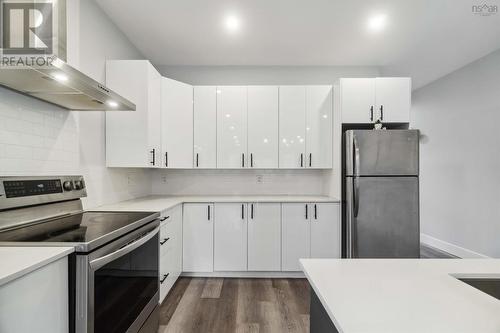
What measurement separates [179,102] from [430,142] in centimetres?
429

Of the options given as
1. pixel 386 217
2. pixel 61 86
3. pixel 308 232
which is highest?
pixel 61 86

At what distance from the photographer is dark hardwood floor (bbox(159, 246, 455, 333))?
204 cm

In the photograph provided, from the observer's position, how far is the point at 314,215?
2.91m

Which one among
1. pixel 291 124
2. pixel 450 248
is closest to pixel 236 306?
pixel 291 124

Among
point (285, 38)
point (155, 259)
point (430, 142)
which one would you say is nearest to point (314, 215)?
point (155, 259)

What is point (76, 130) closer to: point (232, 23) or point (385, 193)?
point (232, 23)

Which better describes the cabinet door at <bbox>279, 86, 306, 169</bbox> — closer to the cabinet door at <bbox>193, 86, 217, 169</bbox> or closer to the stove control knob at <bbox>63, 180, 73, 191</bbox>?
the cabinet door at <bbox>193, 86, 217, 169</bbox>

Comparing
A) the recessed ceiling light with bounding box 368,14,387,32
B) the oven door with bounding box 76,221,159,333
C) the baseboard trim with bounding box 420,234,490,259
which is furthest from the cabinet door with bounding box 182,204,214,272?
the baseboard trim with bounding box 420,234,490,259

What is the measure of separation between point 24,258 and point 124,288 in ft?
2.02

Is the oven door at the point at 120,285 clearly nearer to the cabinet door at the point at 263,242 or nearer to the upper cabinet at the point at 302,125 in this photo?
the cabinet door at the point at 263,242

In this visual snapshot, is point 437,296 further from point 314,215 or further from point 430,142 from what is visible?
point 430,142

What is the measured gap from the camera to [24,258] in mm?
965

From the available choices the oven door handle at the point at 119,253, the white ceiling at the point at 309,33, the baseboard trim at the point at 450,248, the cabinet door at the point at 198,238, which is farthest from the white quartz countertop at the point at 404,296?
the baseboard trim at the point at 450,248

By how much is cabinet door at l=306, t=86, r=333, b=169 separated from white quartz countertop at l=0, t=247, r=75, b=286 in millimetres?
2671
